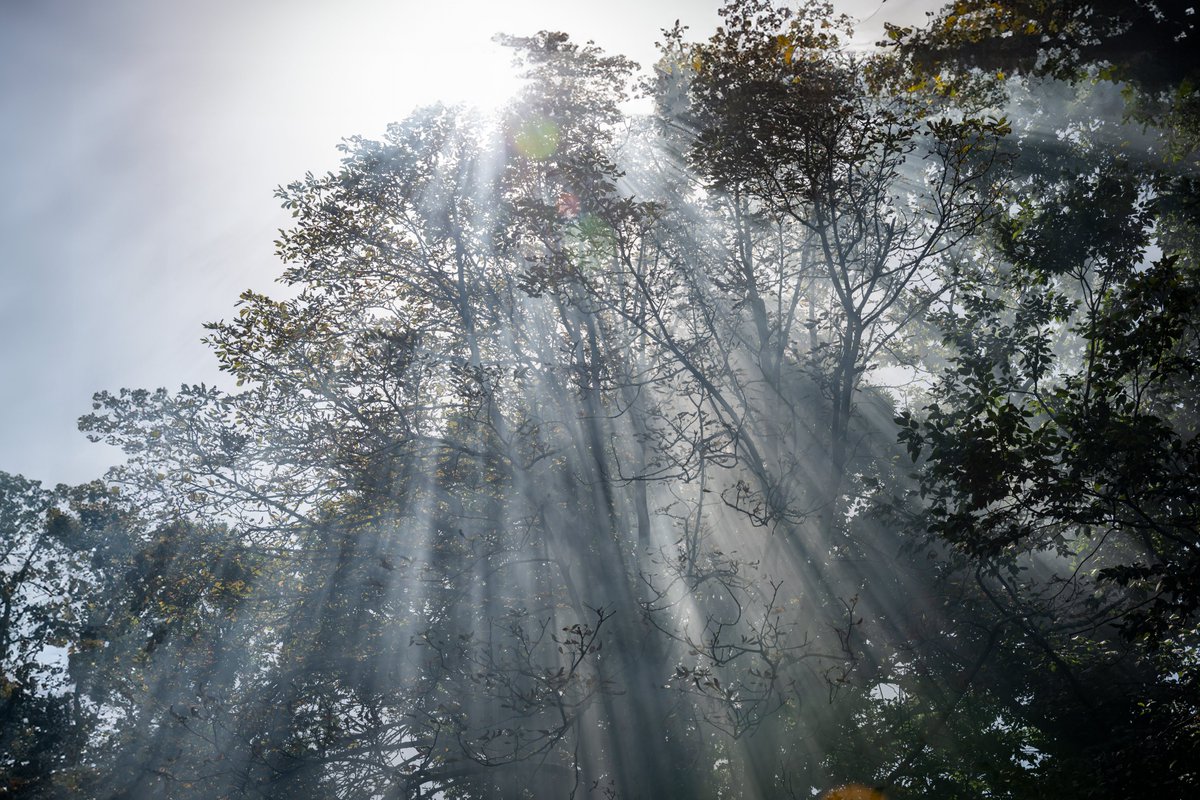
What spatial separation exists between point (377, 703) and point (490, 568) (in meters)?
2.23

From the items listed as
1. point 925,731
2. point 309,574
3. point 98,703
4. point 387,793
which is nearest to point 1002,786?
point 925,731

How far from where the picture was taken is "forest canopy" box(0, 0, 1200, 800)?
24.6 ft

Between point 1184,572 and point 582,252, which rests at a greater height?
point 582,252

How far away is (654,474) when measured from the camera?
9.39m

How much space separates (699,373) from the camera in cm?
794

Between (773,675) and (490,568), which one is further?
(490,568)

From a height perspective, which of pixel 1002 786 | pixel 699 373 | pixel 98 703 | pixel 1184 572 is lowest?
pixel 1002 786

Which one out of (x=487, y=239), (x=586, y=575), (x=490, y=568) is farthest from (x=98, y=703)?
(x=487, y=239)

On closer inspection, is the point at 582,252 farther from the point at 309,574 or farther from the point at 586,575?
the point at 309,574

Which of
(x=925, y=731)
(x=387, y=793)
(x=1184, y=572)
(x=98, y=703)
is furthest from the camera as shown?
(x=98, y=703)

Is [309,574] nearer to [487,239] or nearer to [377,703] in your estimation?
[377,703]

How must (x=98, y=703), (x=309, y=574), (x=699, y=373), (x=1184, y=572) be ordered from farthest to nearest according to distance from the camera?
1. (x=98, y=703)
2. (x=309, y=574)
3. (x=699, y=373)
4. (x=1184, y=572)

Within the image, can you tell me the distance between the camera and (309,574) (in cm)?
1002

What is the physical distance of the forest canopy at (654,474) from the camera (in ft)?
24.6
